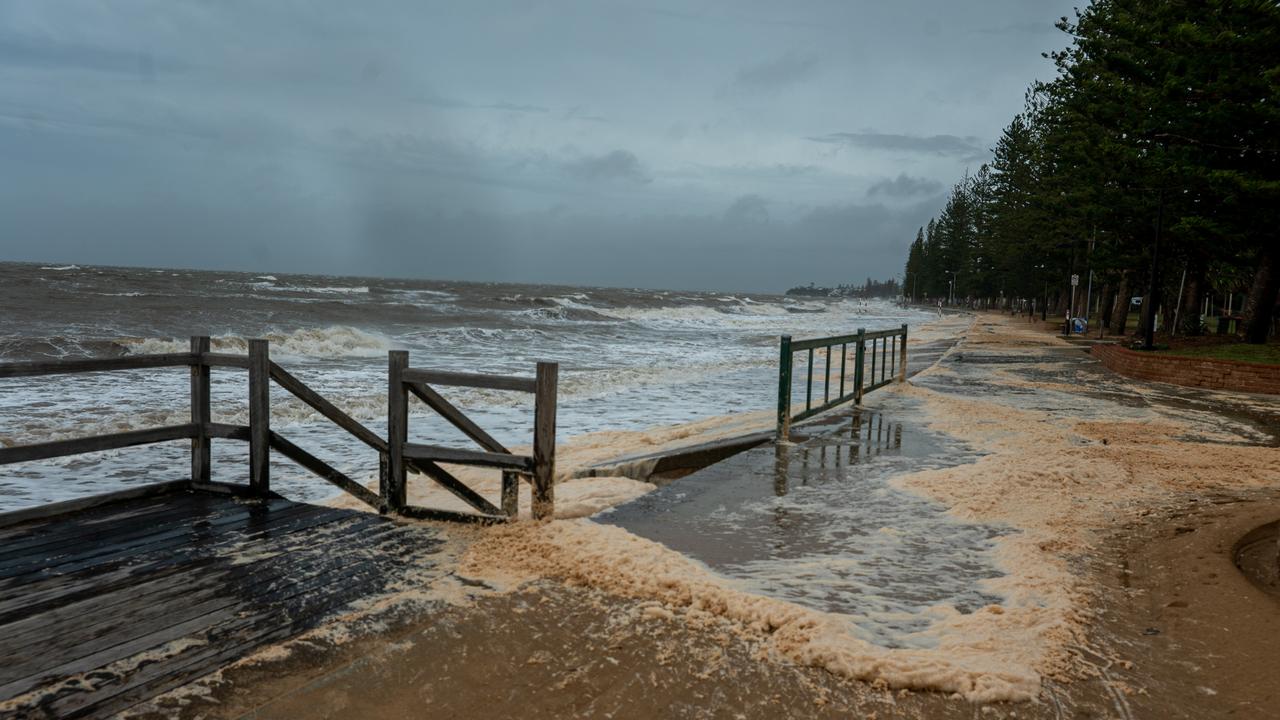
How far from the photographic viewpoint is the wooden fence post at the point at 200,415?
6016 millimetres

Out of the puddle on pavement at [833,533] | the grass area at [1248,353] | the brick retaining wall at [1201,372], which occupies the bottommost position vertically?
the puddle on pavement at [833,533]

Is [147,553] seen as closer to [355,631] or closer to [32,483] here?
[355,631]

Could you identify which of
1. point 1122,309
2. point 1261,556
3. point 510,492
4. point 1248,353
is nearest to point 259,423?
point 510,492

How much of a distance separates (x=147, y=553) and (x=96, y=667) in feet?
5.29

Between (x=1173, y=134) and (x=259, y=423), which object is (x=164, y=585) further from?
(x=1173, y=134)

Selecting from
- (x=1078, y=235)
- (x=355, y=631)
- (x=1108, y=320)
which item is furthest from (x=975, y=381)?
(x=1108, y=320)

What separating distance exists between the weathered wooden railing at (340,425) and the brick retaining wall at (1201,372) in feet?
50.9

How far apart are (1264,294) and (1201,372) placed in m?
5.95

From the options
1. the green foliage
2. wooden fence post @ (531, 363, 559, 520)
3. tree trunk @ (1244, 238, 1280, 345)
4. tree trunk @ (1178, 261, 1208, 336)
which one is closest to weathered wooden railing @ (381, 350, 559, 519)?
wooden fence post @ (531, 363, 559, 520)

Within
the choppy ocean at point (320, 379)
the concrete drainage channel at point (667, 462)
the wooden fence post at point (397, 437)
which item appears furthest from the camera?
the choppy ocean at point (320, 379)

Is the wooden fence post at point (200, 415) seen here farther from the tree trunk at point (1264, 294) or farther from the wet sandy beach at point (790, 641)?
the tree trunk at point (1264, 294)

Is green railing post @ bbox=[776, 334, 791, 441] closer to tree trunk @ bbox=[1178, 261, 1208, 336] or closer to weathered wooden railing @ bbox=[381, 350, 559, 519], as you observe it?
weathered wooden railing @ bbox=[381, 350, 559, 519]

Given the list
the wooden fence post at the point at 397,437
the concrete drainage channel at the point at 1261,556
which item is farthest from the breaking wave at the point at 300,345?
the concrete drainage channel at the point at 1261,556

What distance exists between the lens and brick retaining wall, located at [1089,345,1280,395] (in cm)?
1491
